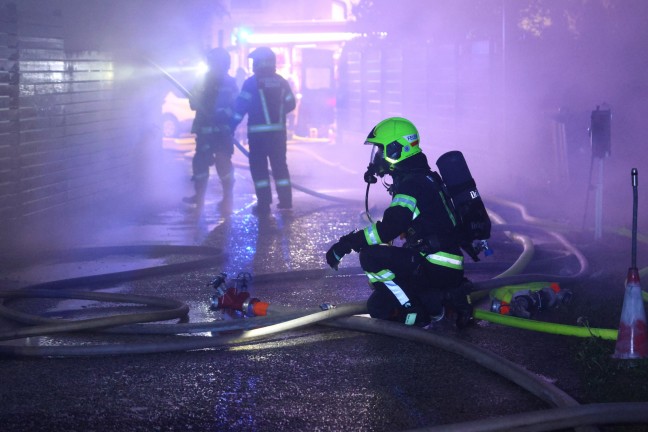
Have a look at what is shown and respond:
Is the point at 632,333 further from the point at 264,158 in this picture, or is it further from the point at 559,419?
the point at 264,158

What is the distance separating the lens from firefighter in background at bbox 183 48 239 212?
39.0ft

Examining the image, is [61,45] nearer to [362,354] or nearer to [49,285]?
[49,285]

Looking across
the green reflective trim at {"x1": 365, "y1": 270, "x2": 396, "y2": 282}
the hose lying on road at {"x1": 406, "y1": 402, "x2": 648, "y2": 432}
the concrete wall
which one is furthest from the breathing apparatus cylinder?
the concrete wall

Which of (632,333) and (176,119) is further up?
(176,119)

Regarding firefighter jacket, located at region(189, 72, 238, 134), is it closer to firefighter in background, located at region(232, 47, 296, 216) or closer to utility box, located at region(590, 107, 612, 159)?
firefighter in background, located at region(232, 47, 296, 216)

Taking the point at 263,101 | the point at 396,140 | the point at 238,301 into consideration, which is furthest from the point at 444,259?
the point at 263,101

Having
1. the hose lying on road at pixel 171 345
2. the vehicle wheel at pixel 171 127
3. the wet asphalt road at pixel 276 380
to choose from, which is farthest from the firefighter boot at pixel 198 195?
the vehicle wheel at pixel 171 127

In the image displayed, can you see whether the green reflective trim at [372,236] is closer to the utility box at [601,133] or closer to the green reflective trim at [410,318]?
the green reflective trim at [410,318]

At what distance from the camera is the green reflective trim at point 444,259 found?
18.4 ft

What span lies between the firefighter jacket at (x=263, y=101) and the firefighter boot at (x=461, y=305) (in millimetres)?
5814

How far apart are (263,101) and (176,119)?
1541 cm

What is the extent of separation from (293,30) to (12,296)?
2639cm

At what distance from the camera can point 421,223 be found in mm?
5578

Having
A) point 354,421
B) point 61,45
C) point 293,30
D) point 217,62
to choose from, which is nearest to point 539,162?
point 217,62
